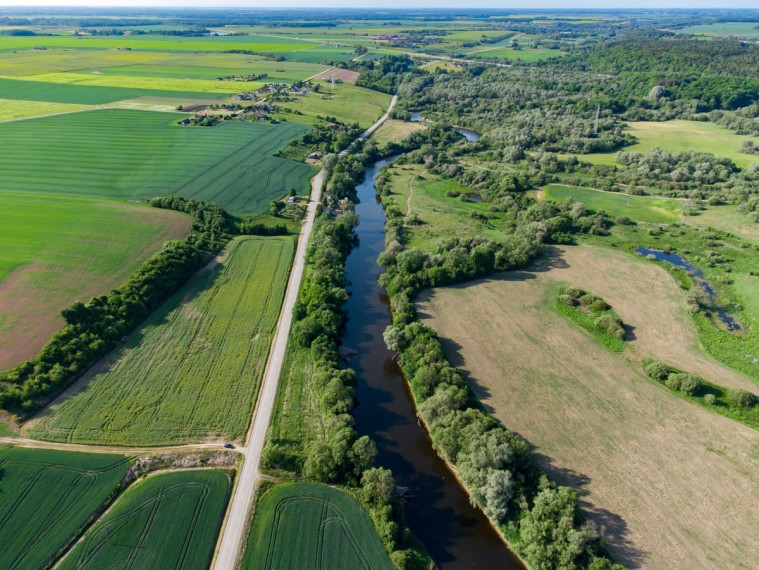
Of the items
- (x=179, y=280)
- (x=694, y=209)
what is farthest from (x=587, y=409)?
(x=694, y=209)

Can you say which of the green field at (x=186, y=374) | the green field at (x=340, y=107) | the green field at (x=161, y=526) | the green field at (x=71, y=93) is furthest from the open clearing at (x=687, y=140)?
the green field at (x=71, y=93)

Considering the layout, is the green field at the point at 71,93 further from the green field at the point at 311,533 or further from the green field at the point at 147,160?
the green field at the point at 311,533

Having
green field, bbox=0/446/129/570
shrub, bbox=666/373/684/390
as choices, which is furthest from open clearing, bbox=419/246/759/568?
green field, bbox=0/446/129/570

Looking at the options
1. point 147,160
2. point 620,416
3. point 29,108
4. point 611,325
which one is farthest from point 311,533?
point 29,108

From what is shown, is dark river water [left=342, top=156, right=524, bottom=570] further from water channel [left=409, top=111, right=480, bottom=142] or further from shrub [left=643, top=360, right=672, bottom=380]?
water channel [left=409, top=111, right=480, bottom=142]

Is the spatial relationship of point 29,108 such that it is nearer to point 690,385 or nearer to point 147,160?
point 147,160

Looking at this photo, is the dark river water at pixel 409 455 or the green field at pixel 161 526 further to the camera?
the dark river water at pixel 409 455

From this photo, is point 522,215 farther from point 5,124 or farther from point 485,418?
point 5,124
